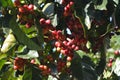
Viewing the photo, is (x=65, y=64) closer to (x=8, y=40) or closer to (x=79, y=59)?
(x=79, y=59)

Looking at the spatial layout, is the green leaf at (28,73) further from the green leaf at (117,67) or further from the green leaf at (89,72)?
the green leaf at (117,67)

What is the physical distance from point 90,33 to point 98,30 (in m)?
0.08

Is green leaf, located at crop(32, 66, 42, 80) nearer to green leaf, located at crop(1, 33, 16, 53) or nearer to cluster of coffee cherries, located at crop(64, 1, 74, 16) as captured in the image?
green leaf, located at crop(1, 33, 16, 53)

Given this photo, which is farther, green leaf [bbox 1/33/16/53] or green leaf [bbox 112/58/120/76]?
green leaf [bbox 112/58/120/76]

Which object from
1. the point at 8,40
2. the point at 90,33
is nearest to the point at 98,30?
the point at 90,33

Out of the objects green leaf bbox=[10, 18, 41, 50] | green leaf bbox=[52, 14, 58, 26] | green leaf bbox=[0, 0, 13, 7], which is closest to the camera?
green leaf bbox=[10, 18, 41, 50]

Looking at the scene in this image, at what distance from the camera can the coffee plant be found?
63.6 inches

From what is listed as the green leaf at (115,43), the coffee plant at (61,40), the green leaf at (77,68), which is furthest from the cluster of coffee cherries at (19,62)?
the green leaf at (115,43)

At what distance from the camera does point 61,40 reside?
1.70 metres

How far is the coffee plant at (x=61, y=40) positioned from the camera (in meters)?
1.61

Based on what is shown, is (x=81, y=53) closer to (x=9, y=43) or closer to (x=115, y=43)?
(x=115, y=43)

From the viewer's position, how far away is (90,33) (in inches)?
72.1

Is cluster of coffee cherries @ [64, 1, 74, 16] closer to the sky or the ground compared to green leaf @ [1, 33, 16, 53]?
closer to the sky

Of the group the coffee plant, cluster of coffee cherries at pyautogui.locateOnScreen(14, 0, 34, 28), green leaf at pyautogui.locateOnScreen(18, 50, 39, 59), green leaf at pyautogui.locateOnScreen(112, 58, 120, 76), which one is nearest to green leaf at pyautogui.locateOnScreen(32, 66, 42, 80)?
the coffee plant
